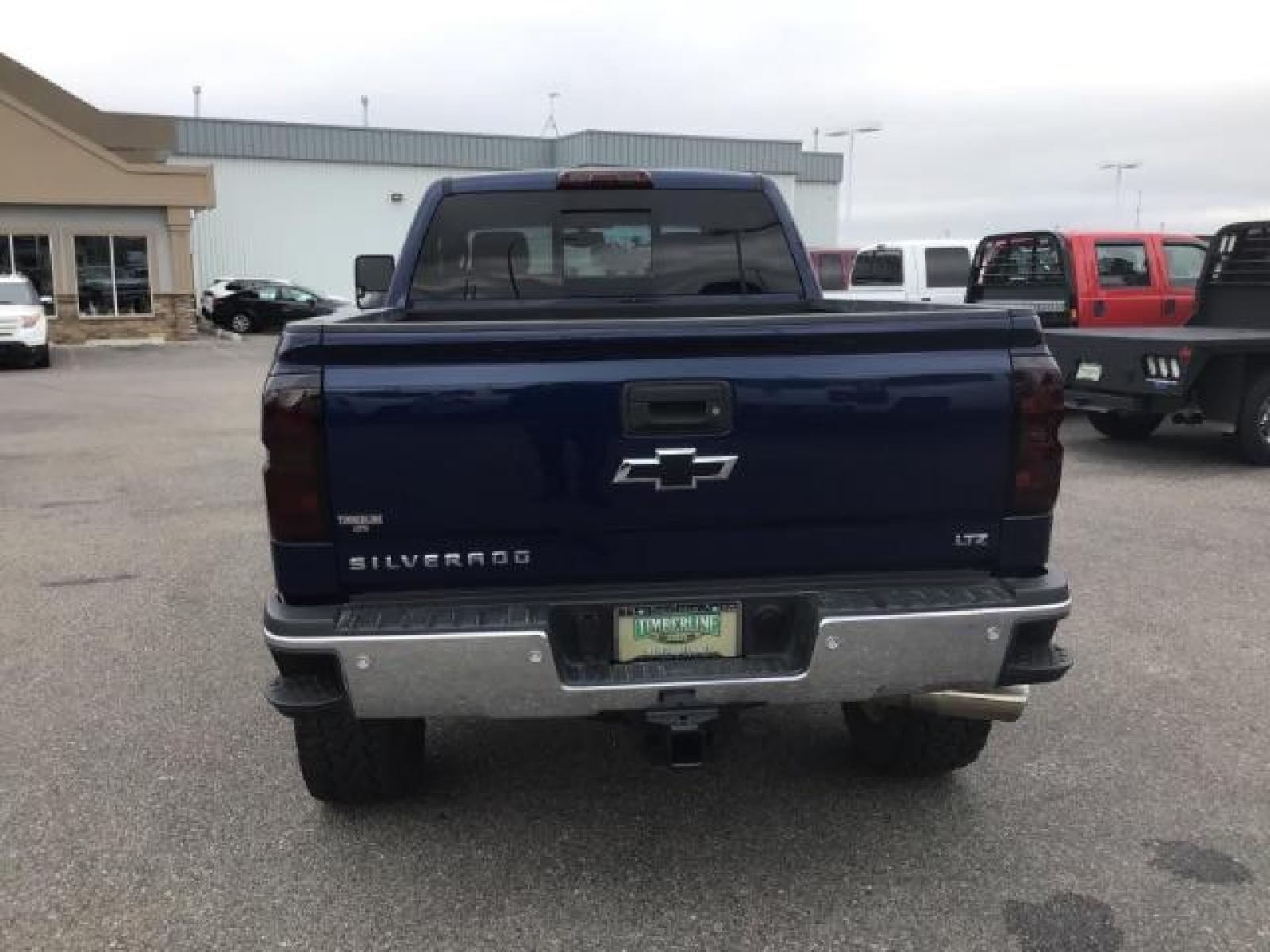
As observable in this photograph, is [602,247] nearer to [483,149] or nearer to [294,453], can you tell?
[294,453]

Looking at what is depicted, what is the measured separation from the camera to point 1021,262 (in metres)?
13.1

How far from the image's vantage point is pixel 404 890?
10.4 feet

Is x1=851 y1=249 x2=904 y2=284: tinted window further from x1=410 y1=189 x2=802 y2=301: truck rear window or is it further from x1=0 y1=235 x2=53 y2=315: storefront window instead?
x1=0 y1=235 x2=53 y2=315: storefront window

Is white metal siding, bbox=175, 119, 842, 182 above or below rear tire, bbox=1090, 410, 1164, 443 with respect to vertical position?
above

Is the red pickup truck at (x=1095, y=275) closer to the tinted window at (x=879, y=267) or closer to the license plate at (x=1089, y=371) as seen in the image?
the license plate at (x=1089, y=371)

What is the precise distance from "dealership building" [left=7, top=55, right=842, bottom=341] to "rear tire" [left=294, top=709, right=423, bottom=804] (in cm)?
2713

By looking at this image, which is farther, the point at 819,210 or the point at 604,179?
the point at 819,210

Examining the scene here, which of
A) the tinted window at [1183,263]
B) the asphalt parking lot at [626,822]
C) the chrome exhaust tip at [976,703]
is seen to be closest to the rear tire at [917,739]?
the asphalt parking lot at [626,822]

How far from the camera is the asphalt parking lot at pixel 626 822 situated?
2.98 metres

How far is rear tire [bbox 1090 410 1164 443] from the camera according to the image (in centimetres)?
1136

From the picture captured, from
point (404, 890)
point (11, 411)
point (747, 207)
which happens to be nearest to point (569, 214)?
point (747, 207)

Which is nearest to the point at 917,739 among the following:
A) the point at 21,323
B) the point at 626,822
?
the point at 626,822

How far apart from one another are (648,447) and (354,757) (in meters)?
1.42

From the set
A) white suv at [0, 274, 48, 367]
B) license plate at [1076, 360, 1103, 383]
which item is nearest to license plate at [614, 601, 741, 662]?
license plate at [1076, 360, 1103, 383]
